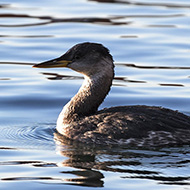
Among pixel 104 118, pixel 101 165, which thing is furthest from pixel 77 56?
pixel 101 165

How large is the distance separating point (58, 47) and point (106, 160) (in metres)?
7.44

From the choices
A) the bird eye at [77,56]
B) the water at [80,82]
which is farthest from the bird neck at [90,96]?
the water at [80,82]

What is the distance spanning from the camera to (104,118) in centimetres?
955

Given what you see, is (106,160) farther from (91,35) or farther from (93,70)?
(91,35)

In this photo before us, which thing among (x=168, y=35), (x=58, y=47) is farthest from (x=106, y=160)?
(x=168, y=35)

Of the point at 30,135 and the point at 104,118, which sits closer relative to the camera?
the point at 104,118

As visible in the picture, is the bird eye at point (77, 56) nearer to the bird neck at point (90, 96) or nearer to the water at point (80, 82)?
the bird neck at point (90, 96)

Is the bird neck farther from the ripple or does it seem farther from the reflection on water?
the reflection on water

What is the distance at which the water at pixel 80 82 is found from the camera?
8219 millimetres

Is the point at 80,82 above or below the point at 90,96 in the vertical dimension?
below

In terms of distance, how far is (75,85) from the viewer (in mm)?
13328

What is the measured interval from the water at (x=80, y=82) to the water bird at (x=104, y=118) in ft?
0.55

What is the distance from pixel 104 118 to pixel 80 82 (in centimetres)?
Result: 410

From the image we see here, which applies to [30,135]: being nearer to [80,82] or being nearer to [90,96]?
[90,96]
